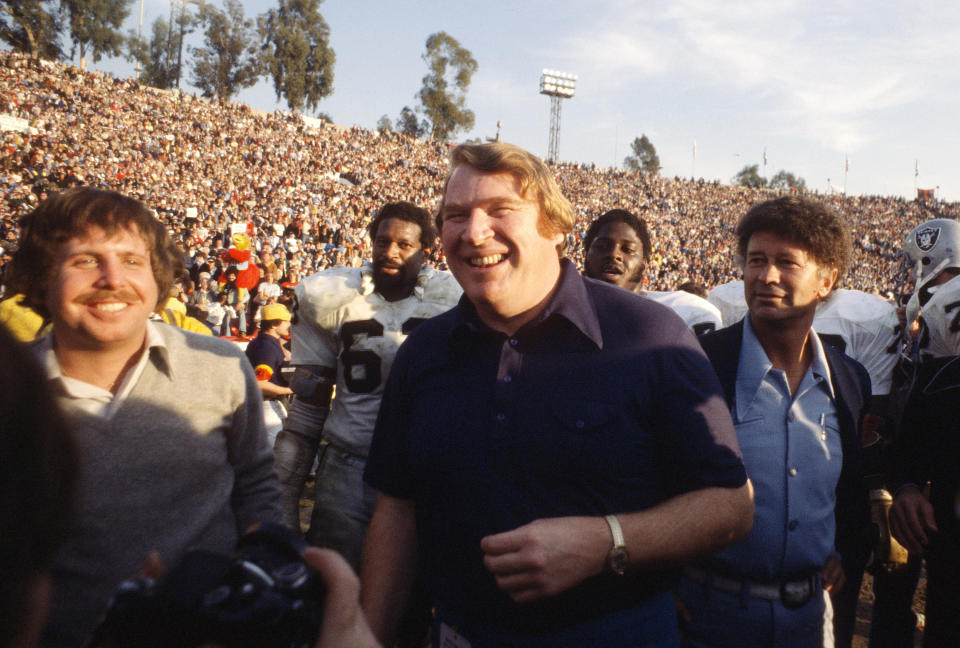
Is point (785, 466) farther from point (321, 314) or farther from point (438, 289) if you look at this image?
point (321, 314)

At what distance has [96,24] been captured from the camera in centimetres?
4747

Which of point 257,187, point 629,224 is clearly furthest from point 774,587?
point 257,187

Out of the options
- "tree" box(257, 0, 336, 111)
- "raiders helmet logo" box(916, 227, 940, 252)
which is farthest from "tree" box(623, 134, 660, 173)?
"raiders helmet logo" box(916, 227, 940, 252)

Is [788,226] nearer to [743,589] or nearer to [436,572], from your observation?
[743,589]

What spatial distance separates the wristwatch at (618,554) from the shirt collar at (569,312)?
47 centimetres

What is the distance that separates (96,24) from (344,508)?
2268 inches

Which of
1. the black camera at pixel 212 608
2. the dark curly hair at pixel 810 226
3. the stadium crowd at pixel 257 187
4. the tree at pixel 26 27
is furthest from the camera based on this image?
the tree at pixel 26 27

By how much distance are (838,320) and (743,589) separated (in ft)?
7.08

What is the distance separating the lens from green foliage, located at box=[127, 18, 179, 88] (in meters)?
52.1

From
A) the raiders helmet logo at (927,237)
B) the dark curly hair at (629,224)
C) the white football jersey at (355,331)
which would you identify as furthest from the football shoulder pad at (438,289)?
the raiders helmet logo at (927,237)

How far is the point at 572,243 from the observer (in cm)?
3012

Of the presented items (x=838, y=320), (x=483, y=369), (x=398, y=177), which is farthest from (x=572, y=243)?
(x=483, y=369)

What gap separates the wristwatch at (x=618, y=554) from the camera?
4.83 ft

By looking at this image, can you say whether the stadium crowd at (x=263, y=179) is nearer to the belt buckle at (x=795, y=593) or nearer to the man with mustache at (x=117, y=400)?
the man with mustache at (x=117, y=400)
